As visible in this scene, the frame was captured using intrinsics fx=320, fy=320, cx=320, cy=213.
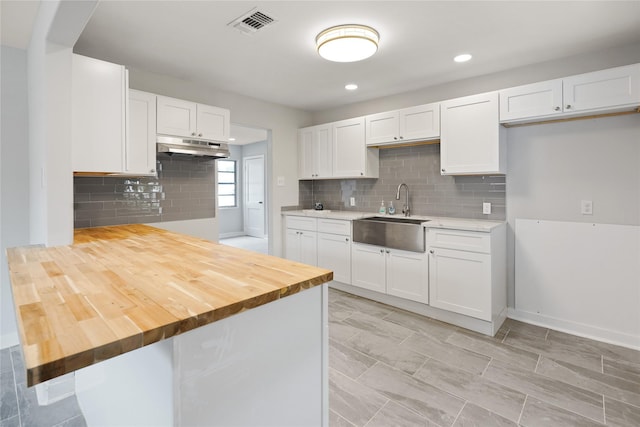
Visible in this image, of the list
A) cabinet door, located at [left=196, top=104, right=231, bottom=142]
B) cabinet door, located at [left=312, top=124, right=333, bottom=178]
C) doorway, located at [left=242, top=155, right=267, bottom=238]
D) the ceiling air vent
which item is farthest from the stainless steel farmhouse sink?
doorway, located at [left=242, top=155, right=267, bottom=238]

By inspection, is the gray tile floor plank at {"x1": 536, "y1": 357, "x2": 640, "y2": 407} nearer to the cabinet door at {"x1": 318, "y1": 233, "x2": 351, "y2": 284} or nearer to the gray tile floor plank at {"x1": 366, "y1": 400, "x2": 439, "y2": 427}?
the gray tile floor plank at {"x1": 366, "y1": 400, "x2": 439, "y2": 427}

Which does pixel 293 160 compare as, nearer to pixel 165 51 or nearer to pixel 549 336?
pixel 165 51

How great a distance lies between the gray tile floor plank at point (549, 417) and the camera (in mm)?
1753

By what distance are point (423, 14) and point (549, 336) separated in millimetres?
2837

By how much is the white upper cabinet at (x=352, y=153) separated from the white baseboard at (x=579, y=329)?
2.22 metres

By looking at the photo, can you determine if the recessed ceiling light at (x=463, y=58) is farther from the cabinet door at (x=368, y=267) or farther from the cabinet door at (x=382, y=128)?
the cabinet door at (x=368, y=267)

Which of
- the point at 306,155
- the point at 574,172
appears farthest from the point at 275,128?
the point at 574,172

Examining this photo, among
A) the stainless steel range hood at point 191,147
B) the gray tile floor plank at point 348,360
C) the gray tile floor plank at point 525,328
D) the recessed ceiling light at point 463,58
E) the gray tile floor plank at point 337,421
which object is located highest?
the recessed ceiling light at point 463,58

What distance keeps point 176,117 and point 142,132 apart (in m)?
0.38

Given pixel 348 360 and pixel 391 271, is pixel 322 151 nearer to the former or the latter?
pixel 391 271

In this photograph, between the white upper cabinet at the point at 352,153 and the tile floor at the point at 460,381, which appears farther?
the white upper cabinet at the point at 352,153

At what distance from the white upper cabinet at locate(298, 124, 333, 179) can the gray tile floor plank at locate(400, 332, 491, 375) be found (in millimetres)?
2420

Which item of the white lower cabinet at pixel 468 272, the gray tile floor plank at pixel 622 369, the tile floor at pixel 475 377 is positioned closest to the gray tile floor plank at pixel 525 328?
the tile floor at pixel 475 377

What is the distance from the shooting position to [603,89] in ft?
8.21
